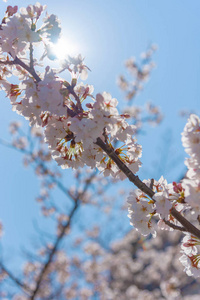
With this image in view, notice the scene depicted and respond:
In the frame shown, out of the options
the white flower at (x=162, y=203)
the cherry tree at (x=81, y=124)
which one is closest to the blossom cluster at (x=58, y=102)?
the cherry tree at (x=81, y=124)

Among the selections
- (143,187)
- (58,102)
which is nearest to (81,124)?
(58,102)

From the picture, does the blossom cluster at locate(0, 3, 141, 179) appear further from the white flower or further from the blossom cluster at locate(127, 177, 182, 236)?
the white flower

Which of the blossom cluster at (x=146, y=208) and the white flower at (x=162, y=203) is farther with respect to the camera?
the blossom cluster at (x=146, y=208)

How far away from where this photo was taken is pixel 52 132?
1527 mm

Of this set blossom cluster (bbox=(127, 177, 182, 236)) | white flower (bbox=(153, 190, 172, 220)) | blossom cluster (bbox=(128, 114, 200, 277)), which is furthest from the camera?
blossom cluster (bbox=(127, 177, 182, 236))

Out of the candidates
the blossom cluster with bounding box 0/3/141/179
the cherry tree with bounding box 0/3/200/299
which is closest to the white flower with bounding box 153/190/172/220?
the cherry tree with bounding box 0/3/200/299

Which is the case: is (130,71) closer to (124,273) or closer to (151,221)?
(151,221)

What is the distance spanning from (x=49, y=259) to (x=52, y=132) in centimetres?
486

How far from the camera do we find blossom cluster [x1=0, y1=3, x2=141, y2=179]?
1374 millimetres

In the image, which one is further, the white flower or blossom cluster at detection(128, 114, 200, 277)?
the white flower

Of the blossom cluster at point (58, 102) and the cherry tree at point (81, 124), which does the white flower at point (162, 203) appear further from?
the blossom cluster at point (58, 102)

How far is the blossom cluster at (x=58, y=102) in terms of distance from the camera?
4.51 ft

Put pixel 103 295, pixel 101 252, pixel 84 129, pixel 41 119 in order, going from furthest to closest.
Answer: pixel 101 252
pixel 103 295
pixel 41 119
pixel 84 129

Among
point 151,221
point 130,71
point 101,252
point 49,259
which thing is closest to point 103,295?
point 101,252
